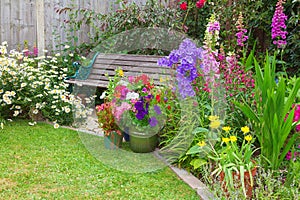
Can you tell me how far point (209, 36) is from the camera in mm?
3033

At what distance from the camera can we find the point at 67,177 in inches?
119

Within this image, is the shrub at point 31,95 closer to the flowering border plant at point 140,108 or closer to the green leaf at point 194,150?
the flowering border plant at point 140,108

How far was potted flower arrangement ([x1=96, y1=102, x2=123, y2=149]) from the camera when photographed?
3.70 metres

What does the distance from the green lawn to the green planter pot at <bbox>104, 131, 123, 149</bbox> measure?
227 millimetres

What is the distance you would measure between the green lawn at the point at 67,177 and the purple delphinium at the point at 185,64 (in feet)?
2.20

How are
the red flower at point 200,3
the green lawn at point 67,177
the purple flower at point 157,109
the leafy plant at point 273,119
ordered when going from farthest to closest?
the red flower at point 200,3, the purple flower at point 157,109, the green lawn at point 67,177, the leafy plant at point 273,119

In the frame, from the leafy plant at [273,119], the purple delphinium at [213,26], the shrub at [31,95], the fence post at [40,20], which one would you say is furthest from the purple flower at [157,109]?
the fence post at [40,20]

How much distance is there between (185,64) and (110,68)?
2.14 meters

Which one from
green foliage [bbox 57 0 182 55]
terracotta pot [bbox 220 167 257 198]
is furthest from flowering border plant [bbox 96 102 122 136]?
green foliage [bbox 57 0 182 55]

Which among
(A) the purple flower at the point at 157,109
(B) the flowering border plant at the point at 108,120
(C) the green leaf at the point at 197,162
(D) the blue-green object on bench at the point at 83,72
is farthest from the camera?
(D) the blue-green object on bench at the point at 83,72

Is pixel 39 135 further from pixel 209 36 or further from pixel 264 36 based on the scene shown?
pixel 264 36

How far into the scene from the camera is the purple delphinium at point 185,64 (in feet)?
10.3

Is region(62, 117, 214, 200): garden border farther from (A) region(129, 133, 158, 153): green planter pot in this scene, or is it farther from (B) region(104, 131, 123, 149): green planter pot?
(B) region(104, 131, 123, 149): green planter pot

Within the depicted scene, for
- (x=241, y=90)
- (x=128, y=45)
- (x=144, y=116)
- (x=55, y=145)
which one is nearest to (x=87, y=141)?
(x=55, y=145)
